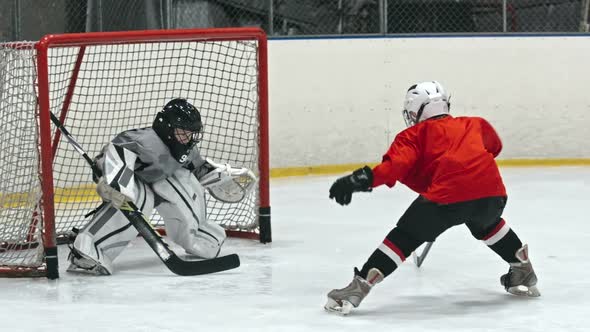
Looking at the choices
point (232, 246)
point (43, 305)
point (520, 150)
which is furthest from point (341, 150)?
point (43, 305)

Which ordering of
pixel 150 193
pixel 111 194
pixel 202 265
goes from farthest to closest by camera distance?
pixel 150 193, pixel 202 265, pixel 111 194

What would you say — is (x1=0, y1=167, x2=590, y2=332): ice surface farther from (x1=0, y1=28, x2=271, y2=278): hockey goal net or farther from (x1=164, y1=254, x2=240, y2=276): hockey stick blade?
(x1=0, y1=28, x2=271, y2=278): hockey goal net

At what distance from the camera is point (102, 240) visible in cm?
416

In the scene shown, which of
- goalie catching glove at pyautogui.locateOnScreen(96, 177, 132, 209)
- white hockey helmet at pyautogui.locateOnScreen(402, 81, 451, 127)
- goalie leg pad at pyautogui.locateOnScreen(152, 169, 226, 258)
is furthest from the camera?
goalie leg pad at pyautogui.locateOnScreen(152, 169, 226, 258)

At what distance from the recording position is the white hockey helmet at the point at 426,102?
3.45 metres

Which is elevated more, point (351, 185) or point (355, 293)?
point (351, 185)

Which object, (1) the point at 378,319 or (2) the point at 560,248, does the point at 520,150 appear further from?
(1) the point at 378,319

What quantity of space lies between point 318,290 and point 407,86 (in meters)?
3.60

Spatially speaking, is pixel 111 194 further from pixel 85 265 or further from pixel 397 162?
pixel 397 162

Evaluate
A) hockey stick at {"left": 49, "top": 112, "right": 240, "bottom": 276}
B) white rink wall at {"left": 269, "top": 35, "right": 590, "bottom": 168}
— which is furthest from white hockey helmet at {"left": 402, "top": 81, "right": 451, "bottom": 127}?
white rink wall at {"left": 269, "top": 35, "right": 590, "bottom": 168}

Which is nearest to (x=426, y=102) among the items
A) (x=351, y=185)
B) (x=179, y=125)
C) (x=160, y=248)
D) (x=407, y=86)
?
(x=351, y=185)

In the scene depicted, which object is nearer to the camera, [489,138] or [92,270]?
[489,138]

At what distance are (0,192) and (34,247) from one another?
10.7 inches

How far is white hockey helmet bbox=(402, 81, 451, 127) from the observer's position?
345cm
